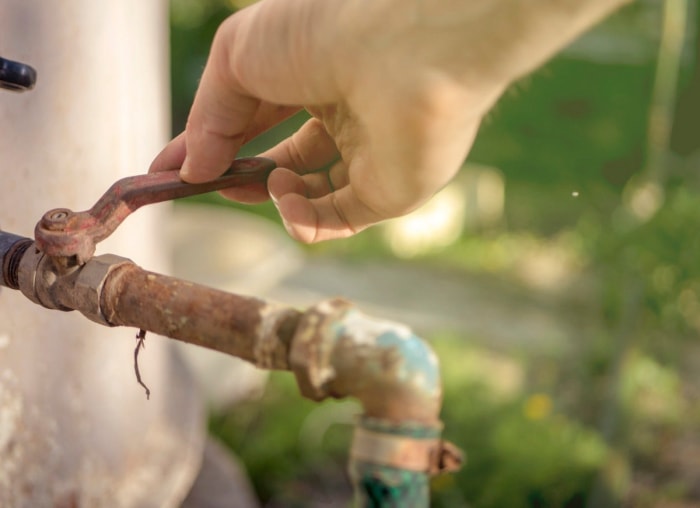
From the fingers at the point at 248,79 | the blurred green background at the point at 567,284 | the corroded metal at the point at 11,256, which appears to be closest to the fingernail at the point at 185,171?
the fingers at the point at 248,79

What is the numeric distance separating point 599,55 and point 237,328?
313 cm

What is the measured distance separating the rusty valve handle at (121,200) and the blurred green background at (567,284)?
3.60ft

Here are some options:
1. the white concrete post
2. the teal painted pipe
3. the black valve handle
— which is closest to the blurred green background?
the white concrete post

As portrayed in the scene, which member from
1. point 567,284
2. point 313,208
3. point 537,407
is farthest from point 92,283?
point 567,284

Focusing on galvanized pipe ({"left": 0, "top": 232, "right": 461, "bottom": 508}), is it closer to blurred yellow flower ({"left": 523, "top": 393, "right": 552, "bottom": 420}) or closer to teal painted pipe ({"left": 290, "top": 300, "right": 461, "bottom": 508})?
teal painted pipe ({"left": 290, "top": 300, "right": 461, "bottom": 508})

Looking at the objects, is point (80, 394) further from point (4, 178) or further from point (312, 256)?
point (312, 256)

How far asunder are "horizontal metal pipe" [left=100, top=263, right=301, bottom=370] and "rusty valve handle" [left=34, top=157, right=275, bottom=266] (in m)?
0.03

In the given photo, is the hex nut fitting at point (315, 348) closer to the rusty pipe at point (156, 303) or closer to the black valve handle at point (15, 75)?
the rusty pipe at point (156, 303)

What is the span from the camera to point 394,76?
0.50 metres

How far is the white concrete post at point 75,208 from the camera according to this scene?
2.43 feet

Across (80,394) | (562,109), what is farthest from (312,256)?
(80,394)

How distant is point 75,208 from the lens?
787 millimetres

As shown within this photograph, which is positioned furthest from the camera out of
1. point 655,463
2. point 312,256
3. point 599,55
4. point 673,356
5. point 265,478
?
point 312,256

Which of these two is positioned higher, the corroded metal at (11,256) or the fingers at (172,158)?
the fingers at (172,158)
